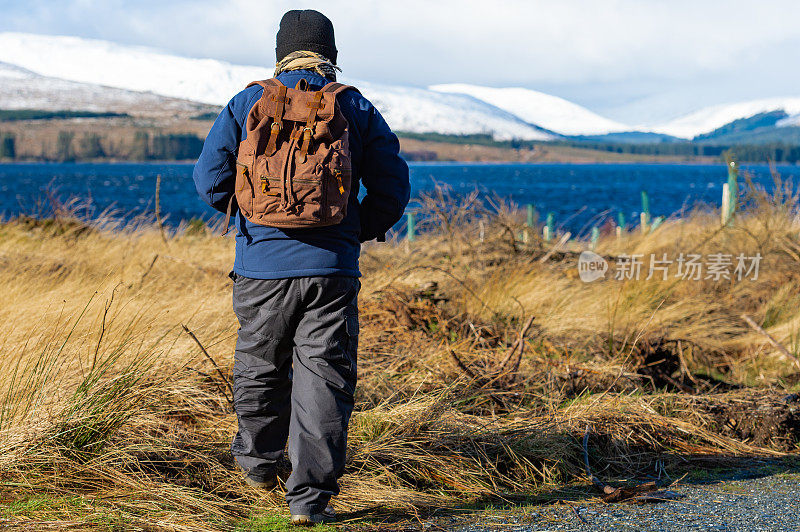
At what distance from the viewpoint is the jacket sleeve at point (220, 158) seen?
2.85 meters

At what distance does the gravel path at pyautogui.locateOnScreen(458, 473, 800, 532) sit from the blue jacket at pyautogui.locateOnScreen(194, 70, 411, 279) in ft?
3.73

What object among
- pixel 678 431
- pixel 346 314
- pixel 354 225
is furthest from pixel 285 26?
pixel 678 431

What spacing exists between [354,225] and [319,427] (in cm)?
77

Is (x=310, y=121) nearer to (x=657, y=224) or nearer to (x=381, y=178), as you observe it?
(x=381, y=178)

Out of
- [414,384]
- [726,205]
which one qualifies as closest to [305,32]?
[414,384]

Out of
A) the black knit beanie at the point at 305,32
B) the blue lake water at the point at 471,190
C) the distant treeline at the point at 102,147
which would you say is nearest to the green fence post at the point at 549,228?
the blue lake water at the point at 471,190

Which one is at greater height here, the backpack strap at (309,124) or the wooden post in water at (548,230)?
the backpack strap at (309,124)

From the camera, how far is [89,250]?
7.31 meters

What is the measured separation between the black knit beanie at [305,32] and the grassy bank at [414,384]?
143 centimetres

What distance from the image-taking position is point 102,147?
175 meters

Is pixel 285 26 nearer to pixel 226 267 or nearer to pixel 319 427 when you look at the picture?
pixel 319 427

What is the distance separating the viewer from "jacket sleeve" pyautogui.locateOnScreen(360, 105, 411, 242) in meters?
2.93

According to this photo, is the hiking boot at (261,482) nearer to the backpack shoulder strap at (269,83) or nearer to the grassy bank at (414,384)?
the grassy bank at (414,384)

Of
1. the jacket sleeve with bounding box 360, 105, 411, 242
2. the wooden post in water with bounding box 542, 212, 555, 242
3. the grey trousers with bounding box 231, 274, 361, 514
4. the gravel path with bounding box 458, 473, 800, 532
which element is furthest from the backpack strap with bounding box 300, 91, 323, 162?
the wooden post in water with bounding box 542, 212, 555, 242
